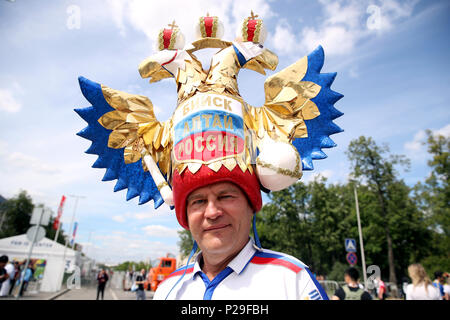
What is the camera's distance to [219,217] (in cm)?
166

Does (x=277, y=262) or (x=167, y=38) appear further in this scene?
(x=167, y=38)

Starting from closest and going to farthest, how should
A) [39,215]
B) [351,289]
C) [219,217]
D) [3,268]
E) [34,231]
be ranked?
[219,217] → [351,289] → [34,231] → [39,215] → [3,268]

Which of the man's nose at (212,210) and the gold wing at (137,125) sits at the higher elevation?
the gold wing at (137,125)

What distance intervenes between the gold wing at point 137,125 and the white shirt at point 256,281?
2.77 ft

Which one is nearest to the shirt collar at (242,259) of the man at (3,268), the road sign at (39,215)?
the road sign at (39,215)

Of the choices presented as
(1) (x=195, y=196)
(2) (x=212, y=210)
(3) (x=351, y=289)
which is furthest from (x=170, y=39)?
(3) (x=351, y=289)

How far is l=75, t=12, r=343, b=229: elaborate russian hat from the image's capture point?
1.72 meters

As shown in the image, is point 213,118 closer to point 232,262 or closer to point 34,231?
point 232,262

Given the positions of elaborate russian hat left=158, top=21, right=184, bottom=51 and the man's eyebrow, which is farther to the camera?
elaborate russian hat left=158, top=21, right=184, bottom=51

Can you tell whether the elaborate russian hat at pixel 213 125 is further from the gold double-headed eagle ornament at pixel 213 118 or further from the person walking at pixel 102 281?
the person walking at pixel 102 281

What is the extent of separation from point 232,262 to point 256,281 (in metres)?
0.18

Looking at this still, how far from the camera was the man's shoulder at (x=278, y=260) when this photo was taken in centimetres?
157

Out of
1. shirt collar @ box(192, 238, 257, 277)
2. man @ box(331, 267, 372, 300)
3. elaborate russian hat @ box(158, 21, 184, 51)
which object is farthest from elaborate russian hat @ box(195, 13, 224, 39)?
man @ box(331, 267, 372, 300)

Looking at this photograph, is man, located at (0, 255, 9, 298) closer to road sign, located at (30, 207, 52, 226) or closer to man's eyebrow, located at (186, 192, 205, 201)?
road sign, located at (30, 207, 52, 226)
